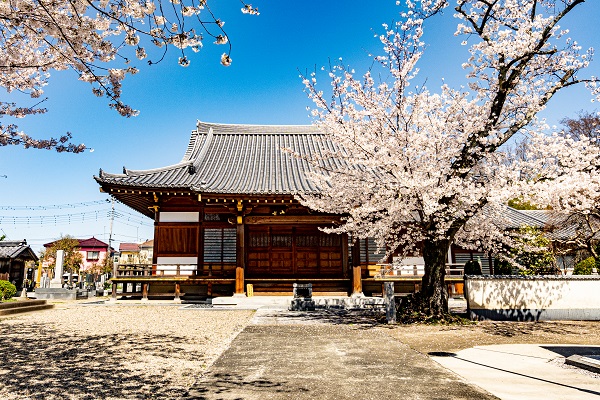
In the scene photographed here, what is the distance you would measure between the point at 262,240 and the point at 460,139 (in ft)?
33.1

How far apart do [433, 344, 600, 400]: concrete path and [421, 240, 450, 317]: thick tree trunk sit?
9.73ft

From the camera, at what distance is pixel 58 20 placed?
4.43 metres

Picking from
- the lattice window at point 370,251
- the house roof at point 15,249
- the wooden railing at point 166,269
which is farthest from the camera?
the house roof at point 15,249

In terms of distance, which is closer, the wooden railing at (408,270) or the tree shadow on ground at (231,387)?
the tree shadow on ground at (231,387)

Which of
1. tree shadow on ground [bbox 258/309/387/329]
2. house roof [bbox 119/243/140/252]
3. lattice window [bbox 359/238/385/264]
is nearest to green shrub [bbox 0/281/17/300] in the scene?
tree shadow on ground [bbox 258/309/387/329]

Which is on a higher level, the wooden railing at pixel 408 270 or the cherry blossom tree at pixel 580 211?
the cherry blossom tree at pixel 580 211

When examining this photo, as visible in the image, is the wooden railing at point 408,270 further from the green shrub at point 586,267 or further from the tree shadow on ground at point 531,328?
the tree shadow on ground at point 531,328

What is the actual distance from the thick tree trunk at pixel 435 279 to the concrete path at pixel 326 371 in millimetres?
2166

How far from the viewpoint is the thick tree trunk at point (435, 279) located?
980cm

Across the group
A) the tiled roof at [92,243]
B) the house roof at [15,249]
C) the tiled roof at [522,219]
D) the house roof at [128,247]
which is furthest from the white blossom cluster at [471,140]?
the house roof at [128,247]

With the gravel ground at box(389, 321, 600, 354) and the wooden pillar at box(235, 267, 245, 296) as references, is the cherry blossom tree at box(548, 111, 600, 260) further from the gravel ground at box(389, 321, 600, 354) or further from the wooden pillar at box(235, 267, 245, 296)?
the wooden pillar at box(235, 267, 245, 296)

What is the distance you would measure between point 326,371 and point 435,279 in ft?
18.9

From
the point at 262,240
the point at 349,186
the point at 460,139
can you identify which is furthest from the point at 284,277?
the point at 460,139

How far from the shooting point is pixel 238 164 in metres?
19.2
